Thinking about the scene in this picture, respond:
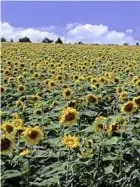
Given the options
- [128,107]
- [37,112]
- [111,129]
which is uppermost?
[128,107]

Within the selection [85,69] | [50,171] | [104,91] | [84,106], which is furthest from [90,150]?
[85,69]

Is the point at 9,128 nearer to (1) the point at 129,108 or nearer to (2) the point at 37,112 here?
(1) the point at 129,108

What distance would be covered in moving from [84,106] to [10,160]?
9.48ft

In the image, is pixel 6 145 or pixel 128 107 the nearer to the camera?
pixel 6 145

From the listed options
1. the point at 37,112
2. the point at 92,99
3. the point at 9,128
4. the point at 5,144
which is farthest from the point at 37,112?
the point at 5,144

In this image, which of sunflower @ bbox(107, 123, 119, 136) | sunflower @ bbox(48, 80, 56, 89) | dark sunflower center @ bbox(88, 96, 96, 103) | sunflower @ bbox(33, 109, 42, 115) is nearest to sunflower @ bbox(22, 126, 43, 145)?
sunflower @ bbox(107, 123, 119, 136)

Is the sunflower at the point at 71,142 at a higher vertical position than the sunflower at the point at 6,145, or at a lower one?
lower

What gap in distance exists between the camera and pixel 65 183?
14.6 feet

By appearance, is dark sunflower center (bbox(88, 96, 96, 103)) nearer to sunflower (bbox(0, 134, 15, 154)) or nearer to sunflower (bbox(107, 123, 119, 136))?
sunflower (bbox(107, 123, 119, 136))

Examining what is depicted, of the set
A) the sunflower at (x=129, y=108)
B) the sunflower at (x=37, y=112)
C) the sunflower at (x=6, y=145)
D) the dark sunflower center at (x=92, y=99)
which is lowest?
the sunflower at (x=37, y=112)

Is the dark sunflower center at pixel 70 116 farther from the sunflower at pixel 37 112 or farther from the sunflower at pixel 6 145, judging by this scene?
the sunflower at pixel 37 112

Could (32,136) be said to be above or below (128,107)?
below

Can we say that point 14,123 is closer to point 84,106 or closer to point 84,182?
point 84,182

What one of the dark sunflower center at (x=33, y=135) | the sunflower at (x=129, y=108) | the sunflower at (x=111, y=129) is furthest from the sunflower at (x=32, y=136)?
the sunflower at (x=129, y=108)
